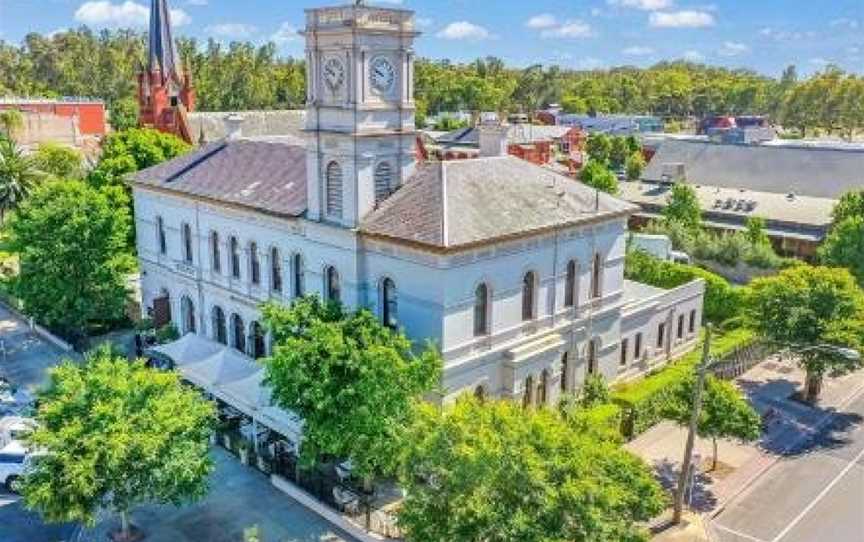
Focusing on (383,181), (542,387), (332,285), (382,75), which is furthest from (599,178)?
(382,75)

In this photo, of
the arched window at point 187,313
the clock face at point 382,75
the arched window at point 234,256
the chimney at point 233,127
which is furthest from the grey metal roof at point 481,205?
the chimney at point 233,127

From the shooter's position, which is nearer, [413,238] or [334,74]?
[413,238]

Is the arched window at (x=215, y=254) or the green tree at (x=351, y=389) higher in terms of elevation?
the arched window at (x=215, y=254)

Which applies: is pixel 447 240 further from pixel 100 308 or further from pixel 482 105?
pixel 482 105

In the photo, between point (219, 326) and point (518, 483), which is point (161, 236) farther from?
point (518, 483)

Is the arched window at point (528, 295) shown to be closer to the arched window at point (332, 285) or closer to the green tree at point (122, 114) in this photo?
the arched window at point (332, 285)

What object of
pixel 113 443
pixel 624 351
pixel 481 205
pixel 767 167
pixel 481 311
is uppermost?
pixel 481 205

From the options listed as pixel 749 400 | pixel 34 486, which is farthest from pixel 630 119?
Answer: pixel 34 486
